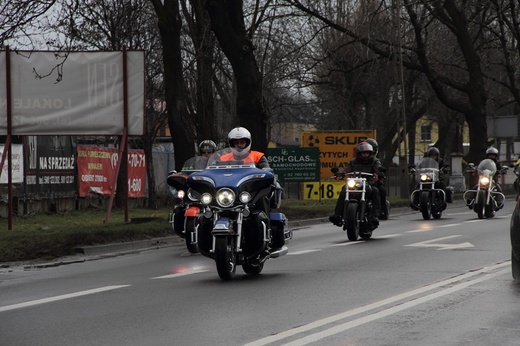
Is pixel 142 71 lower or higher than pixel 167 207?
higher

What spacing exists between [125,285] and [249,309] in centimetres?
295

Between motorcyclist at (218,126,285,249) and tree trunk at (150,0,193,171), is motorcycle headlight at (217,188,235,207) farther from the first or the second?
tree trunk at (150,0,193,171)

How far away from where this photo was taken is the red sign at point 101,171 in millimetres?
35750

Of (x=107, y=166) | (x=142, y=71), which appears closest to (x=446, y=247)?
(x=142, y=71)

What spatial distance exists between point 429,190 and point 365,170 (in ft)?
21.3

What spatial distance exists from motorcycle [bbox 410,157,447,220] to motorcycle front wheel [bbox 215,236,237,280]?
545 inches

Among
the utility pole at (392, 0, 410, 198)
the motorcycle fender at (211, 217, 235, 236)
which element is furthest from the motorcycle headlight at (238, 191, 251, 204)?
the utility pole at (392, 0, 410, 198)

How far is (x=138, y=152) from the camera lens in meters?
41.1

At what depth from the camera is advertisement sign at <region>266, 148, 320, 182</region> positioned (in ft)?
116

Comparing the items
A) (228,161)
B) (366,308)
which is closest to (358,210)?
(228,161)

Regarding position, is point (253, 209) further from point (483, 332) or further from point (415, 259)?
point (483, 332)

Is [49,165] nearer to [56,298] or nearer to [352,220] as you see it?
[352,220]

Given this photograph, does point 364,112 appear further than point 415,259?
Yes

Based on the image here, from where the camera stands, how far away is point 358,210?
19203mm
